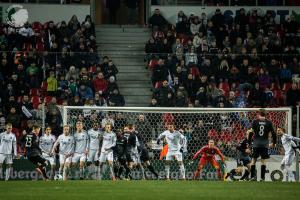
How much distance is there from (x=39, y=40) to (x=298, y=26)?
937 centimetres

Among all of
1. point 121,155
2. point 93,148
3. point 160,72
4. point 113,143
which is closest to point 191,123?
point 113,143

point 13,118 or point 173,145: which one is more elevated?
point 13,118

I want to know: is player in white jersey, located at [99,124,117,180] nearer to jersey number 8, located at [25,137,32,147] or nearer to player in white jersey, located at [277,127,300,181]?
jersey number 8, located at [25,137,32,147]

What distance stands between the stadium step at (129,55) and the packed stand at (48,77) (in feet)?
3.31

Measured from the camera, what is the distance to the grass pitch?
16812mm

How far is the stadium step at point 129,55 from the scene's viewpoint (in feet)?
101

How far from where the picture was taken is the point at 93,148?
1057 inches

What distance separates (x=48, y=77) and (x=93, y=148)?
3323mm

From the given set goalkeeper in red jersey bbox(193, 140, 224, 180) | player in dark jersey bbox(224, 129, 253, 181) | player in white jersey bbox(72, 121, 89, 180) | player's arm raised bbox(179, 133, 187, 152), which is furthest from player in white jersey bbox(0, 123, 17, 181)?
player in dark jersey bbox(224, 129, 253, 181)

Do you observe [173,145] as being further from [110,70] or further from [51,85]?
[51,85]

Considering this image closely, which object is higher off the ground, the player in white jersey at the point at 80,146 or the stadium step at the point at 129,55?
the stadium step at the point at 129,55

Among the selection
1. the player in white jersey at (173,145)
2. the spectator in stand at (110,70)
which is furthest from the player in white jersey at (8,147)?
the spectator in stand at (110,70)

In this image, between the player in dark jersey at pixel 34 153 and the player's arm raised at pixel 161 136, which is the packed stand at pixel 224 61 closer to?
the player's arm raised at pixel 161 136

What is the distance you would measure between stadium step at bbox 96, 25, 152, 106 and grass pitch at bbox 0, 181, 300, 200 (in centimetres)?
1037
